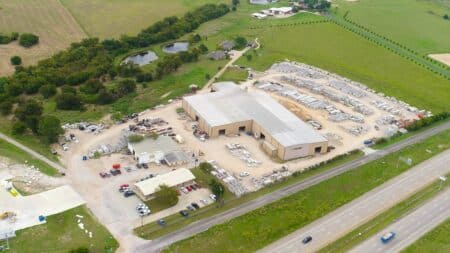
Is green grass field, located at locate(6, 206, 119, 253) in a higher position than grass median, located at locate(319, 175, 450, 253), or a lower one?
higher

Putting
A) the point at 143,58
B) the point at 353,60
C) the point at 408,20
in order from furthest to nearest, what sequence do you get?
the point at 408,20 → the point at 143,58 → the point at 353,60

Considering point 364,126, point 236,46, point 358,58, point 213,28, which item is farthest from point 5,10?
point 364,126

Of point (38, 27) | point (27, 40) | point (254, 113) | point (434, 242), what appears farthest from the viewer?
point (38, 27)

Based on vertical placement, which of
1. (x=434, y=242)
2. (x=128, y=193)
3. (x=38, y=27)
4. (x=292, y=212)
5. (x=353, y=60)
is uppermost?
(x=38, y=27)

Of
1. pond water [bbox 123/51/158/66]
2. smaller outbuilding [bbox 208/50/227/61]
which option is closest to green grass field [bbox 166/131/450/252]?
smaller outbuilding [bbox 208/50/227/61]

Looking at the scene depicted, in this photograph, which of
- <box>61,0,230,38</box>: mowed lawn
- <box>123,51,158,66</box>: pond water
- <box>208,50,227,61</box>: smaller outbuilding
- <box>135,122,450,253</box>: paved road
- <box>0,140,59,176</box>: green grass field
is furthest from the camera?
<box>61,0,230,38</box>: mowed lawn

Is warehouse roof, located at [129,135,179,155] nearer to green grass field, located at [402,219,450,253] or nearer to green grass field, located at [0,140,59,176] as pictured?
green grass field, located at [0,140,59,176]

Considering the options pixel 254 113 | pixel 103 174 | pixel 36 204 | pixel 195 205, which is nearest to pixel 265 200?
pixel 195 205

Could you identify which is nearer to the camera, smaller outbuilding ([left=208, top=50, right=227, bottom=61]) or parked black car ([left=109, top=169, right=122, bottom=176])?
parked black car ([left=109, top=169, right=122, bottom=176])

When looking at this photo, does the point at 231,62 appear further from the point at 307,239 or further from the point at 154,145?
the point at 307,239
